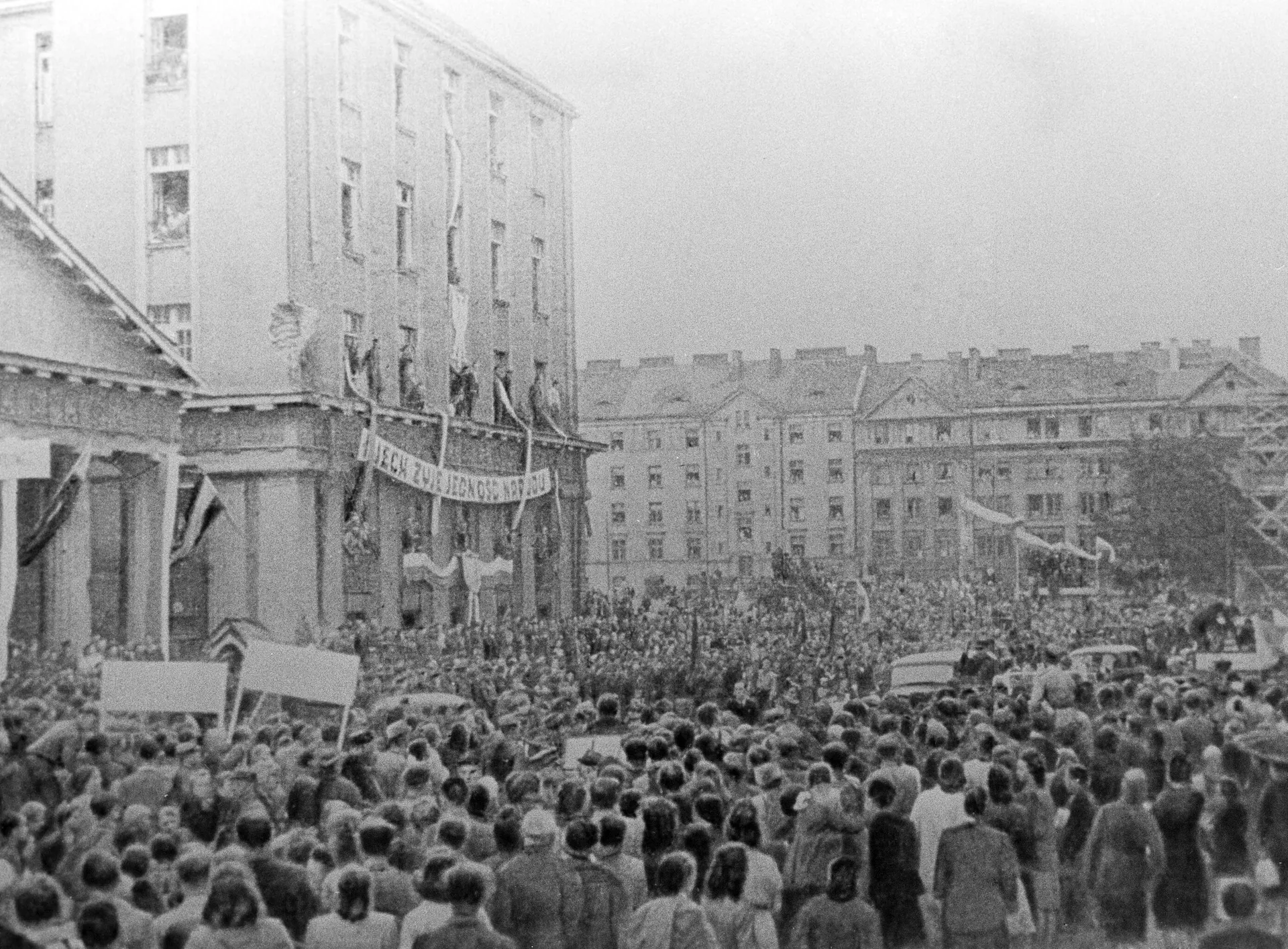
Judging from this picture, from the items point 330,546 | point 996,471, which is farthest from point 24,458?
point 996,471

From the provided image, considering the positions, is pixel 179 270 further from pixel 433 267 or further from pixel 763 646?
pixel 763 646

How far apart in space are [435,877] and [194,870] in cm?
91

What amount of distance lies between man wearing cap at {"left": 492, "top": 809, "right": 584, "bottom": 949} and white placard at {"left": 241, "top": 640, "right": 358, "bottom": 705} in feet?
14.5

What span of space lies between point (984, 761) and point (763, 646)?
490 centimetres

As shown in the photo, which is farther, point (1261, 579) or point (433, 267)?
point (433, 267)

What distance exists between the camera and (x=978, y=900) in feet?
25.3

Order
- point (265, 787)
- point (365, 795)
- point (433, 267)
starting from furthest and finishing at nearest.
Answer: point (433, 267)
point (365, 795)
point (265, 787)

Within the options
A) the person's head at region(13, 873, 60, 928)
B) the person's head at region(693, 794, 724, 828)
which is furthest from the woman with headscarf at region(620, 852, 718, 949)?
the person's head at region(13, 873, 60, 928)

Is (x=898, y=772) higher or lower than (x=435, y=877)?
higher

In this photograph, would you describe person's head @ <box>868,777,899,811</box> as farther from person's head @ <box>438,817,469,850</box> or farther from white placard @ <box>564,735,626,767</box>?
white placard @ <box>564,735,626,767</box>

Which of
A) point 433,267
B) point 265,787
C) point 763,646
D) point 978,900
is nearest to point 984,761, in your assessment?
point 978,900

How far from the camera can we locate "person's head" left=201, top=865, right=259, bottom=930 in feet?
19.7

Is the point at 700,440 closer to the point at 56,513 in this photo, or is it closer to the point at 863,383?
the point at 863,383

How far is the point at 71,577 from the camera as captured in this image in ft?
41.5
